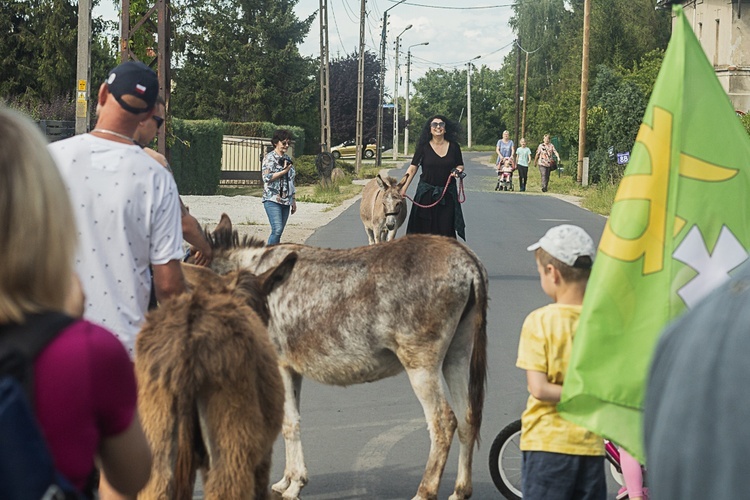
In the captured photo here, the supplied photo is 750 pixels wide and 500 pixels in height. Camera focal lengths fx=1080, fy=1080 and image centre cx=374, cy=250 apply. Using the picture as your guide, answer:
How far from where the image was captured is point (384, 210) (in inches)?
648

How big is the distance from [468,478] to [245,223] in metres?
18.1

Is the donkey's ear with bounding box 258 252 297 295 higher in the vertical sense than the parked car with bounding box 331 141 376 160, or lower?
lower

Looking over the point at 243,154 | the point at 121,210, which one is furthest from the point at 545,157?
the point at 121,210

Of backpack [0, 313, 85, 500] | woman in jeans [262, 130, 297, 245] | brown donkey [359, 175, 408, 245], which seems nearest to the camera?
backpack [0, 313, 85, 500]

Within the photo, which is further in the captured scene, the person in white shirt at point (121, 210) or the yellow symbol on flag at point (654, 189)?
the person in white shirt at point (121, 210)

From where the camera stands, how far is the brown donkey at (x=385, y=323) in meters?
6.11

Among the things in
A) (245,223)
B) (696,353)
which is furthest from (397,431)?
(245,223)

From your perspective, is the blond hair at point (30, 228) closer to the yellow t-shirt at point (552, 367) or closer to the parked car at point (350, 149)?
the yellow t-shirt at point (552, 367)

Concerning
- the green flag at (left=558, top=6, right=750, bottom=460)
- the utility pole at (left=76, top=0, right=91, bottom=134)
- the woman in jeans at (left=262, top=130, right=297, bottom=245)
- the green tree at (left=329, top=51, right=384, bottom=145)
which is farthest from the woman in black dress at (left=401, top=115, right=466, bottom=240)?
Answer: the green tree at (left=329, top=51, right=384, bottom=145)

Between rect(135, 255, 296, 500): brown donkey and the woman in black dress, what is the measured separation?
8.59m

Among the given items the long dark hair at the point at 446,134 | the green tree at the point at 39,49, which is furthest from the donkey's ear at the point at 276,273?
the green tree at the point at 39,49

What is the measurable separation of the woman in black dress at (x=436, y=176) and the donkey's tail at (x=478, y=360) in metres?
6.34

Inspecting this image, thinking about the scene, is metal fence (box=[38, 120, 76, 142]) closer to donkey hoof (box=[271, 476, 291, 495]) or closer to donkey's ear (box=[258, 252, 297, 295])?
donkey hoof (box=[271, 476, 291, 495])

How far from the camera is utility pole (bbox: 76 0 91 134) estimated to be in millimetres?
17609
